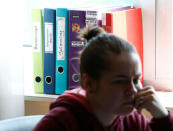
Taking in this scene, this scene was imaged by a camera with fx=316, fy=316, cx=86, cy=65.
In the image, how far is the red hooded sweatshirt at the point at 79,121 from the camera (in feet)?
3.22

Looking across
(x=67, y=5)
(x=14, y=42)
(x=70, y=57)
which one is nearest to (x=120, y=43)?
(x=70, y=57)

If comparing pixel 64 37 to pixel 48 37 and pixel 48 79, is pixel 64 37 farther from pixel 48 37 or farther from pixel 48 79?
pixel 48 79

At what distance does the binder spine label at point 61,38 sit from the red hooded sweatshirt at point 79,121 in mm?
517

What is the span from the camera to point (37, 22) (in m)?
1.60

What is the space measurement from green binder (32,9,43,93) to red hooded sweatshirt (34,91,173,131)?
58 cm

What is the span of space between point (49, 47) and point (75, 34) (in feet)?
0.50

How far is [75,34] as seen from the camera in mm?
1540

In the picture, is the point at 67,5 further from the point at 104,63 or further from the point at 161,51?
the point at 104,63

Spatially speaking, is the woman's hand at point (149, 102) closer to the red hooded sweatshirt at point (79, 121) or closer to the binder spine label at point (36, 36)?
the red hooded sweatshirt at point (79, 121)

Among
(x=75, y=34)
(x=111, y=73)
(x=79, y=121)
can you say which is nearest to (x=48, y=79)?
(x=75, y=34)

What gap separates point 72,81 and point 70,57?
0.40 feet

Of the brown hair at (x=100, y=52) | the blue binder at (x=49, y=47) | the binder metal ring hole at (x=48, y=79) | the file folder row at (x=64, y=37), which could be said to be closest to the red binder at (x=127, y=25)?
the file folder row at (x=64, y=37)

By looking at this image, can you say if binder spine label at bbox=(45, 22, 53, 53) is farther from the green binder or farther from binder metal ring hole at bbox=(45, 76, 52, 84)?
binder metal ring hole at bbox=(45, 76, 52, 84)

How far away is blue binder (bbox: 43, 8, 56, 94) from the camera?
1572mm
